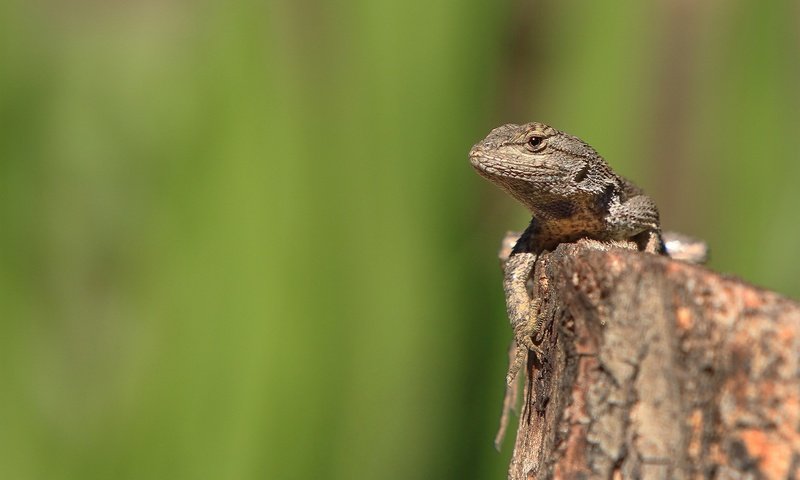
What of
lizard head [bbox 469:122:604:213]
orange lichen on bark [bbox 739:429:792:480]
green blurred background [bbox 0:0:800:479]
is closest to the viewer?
orange lichen on bark [bbox 739:429:792:480]

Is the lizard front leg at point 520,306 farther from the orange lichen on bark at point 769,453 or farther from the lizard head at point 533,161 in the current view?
the orange lichen on bark at point 769,453

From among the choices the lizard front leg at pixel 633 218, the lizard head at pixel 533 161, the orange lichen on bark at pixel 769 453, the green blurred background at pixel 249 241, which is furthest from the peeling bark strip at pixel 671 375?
the green blurred background at pixel 249 241

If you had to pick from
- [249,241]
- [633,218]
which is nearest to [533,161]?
[633,218]

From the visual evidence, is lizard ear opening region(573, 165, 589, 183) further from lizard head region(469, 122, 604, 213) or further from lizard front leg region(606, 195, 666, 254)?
lizard front leg region(606, 195, 666, 254)

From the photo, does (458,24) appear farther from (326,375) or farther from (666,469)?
(666,469)

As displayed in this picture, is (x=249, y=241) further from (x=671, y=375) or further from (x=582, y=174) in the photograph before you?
(x=671, y=375)

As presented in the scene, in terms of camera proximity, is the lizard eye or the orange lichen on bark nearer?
the orange lichen on bark

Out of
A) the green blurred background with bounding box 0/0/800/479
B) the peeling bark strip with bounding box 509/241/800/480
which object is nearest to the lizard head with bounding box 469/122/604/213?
the peeling bark strip with bounding box 509/241/800/480

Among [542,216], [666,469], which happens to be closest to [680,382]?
[666,469]
